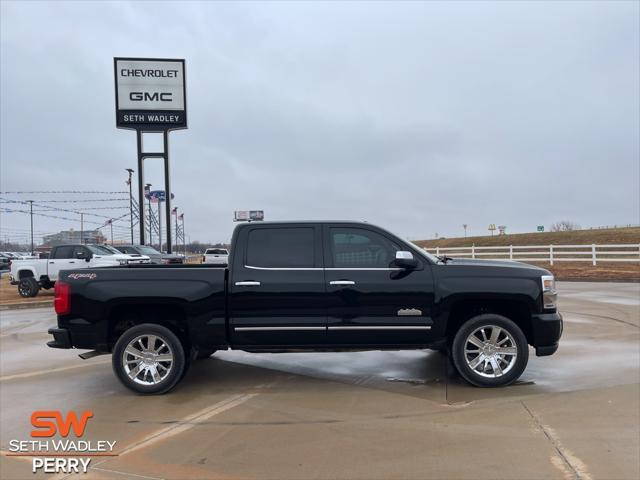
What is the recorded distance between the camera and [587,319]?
10.3 m

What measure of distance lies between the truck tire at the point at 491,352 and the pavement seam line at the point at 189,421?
7.74ft

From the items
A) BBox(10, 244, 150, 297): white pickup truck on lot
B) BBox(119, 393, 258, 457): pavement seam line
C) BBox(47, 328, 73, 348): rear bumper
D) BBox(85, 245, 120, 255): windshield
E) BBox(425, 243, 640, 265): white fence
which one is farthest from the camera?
BBox(425, 243, 640, 265): white fence

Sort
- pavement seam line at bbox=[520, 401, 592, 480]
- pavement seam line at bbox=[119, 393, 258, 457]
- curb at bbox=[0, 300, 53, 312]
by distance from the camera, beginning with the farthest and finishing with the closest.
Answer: curb at bbox=[0, 300, 53, 312]
pavement seam line at bbox=[119, 393, 258, 457]
pavement seam line at bbox=[520, 401, 592, 480]

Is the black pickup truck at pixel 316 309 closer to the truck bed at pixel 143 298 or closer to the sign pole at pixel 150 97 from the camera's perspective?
the truck bed at pixel 143 298

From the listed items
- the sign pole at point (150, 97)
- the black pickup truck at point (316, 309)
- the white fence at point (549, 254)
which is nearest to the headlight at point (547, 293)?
the black pickup truck at point (316, 309)

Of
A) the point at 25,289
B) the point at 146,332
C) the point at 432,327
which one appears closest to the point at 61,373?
the point at 146,332

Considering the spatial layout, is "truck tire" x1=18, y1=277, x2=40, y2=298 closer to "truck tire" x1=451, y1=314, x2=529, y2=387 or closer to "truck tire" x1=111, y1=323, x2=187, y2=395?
"truck tire" x1=111, y1=323, x2=187, y2=395

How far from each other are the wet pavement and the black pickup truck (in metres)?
0.43

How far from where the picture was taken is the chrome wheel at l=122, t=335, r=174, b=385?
5730 mm

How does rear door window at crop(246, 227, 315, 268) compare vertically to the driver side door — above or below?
above

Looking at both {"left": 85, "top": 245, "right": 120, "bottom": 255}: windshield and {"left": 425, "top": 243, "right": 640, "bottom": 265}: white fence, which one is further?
{"left": 425, "top": 243, "right": 640, "bottom": 265}: white fence

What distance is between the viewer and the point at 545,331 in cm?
568

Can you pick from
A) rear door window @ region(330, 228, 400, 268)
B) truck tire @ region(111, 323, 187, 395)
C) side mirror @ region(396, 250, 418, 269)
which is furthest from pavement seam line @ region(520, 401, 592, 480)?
truck tire @ region(111, 323, 187, 395)

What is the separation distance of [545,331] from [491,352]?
25.1 inches
